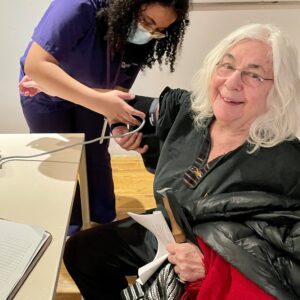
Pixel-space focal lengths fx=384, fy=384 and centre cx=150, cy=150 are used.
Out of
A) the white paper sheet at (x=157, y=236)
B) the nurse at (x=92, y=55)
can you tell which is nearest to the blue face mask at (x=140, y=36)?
the nurse at (x=92, y=55)

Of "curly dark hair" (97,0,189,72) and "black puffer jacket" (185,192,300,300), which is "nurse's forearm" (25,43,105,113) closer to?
"curly dark hair" (97,0,189,72)

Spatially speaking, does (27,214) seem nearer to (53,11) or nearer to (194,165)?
(194,165)

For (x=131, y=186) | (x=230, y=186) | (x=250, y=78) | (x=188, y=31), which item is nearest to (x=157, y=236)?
(x=230, y=186)

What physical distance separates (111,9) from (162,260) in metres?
0.84

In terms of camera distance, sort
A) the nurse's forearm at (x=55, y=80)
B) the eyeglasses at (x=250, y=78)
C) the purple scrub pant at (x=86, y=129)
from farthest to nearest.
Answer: the purple scrub pant at (x=86, y=129)
the nurse's forearm at (x=55, y=80)
the eyeglasses at (x=250, y=78)

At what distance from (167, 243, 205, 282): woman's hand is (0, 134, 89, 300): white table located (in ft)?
1.02

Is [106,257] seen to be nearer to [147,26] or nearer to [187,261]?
[187,261]

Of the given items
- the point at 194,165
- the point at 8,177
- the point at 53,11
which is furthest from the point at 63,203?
the point at 53,11

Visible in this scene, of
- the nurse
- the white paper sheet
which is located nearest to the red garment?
the white paper sheet

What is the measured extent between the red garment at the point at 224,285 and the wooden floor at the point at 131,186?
116cm

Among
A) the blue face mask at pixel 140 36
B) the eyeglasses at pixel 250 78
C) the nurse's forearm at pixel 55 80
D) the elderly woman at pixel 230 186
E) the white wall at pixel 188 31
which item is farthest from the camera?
the white wall at pixel 188 31

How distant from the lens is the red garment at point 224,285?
2.90 feet

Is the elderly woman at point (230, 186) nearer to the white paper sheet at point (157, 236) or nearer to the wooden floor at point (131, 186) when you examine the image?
the white paper sheet at point (157, 236)

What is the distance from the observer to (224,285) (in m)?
0.93
